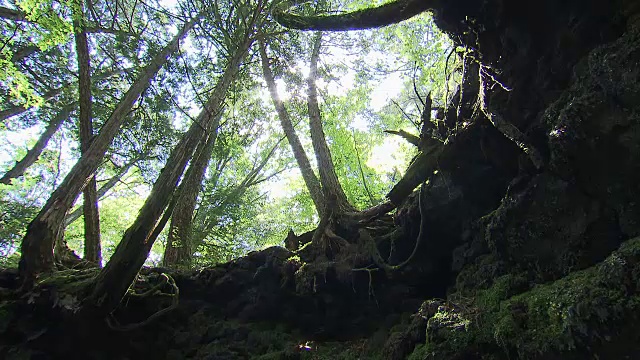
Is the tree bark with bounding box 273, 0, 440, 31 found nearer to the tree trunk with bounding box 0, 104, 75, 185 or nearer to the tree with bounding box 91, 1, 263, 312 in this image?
the tree with bounding box 91, 1, 263, 312

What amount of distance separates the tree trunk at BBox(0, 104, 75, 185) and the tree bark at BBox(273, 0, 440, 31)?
8.10 metres

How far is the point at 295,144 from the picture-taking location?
355 inches

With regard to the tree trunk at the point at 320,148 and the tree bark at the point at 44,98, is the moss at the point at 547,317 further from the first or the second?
the tree bark at the point at 44,98

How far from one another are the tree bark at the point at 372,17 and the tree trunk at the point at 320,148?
299cm

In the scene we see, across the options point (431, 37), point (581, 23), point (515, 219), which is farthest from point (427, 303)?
point (431, 37)

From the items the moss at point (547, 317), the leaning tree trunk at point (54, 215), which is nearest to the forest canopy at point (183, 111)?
the leaning tree trunk at point (54, 215)

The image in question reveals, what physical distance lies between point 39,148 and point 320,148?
9.98 m

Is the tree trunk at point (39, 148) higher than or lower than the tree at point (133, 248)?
higher

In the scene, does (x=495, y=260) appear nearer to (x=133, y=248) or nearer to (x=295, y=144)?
(x=133, y=248)

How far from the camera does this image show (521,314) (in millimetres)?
3146

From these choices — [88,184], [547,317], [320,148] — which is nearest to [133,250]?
[88,184]

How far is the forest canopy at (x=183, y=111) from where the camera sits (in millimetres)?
6320

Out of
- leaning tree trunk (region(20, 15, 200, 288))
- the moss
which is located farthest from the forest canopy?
the moss

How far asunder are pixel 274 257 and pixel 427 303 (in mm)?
3092
